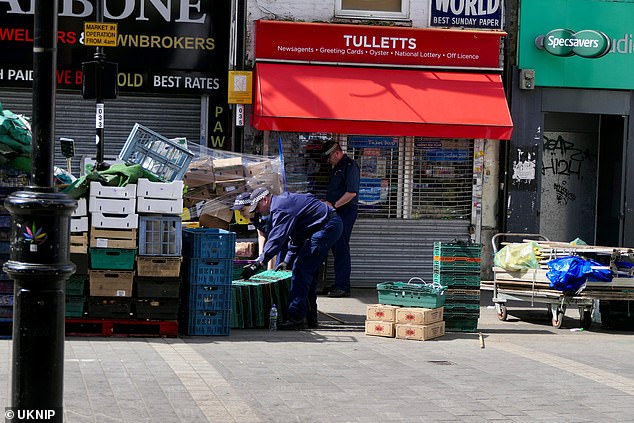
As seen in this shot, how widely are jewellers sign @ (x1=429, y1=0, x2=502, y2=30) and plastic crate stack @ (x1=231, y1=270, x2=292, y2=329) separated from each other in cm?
628

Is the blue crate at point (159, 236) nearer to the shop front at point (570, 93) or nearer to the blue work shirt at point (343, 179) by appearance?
the blue work shirt at point (343, 179)

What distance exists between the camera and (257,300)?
468 inches

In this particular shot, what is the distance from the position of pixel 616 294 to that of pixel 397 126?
14.1 ft

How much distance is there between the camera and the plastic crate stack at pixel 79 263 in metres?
10.6

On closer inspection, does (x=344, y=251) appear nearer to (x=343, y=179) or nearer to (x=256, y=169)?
(x=343, y=179)

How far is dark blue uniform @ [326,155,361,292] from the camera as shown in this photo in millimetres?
15016

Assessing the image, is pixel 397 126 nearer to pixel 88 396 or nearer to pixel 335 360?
pixel 335 360

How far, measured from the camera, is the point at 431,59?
16.4 meters

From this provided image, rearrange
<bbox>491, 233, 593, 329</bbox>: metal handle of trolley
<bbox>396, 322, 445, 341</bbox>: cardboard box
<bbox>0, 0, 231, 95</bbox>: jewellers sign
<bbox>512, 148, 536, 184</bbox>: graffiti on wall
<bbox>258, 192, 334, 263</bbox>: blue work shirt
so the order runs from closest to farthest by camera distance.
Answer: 1. <bbox>258, 192, 334, 263</bbox>: blue work shirt
2. <bbox>396, 322, 445, 341</bbox>: cardboard box
3. <bbox>491, 233, 593, 329</bbox>: metal handle of trolley
4. <bbox>0, 0, 231, 95</bbox>: jewellers sign
5. <bbox>512, 148, 536, 184</bbox>: graffiti on wall

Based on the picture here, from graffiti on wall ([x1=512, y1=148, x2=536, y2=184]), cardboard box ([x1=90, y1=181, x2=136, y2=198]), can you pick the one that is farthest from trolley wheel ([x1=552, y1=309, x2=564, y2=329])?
cardboard box ([x1=90, y1=181, x2=136, y2=198])

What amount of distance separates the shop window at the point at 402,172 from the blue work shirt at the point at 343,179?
1.07 m

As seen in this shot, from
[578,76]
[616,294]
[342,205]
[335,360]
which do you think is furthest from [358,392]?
[578,76]

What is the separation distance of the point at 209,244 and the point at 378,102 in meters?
5.42

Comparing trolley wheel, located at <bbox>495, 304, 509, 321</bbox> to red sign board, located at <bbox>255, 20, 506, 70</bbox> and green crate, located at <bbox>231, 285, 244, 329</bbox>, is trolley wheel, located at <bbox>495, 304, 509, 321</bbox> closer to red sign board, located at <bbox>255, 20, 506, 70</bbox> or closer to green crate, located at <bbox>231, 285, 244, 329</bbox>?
green crate, located at <bbox>231, 285, 244, 329</bbox>
